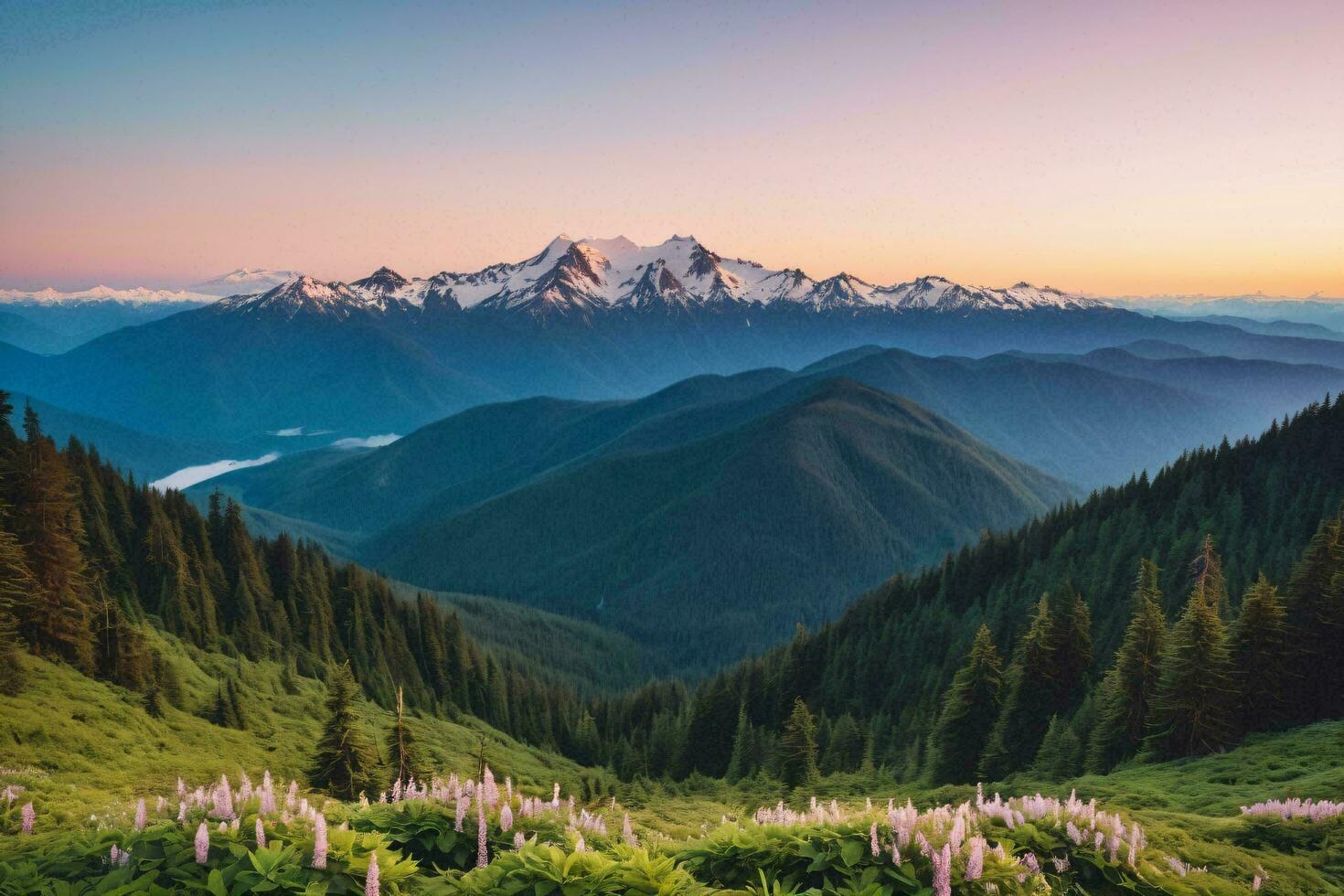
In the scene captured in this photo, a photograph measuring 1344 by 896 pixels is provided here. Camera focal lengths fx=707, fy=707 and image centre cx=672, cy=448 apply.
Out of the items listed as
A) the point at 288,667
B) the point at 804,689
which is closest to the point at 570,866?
the point at 288,667

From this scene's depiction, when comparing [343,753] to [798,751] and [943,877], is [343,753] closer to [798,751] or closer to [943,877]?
[943,877]

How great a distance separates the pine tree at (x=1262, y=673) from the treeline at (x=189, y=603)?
82148 millimetres

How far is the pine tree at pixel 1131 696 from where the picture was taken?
56.2 m

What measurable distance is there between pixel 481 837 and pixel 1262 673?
60943 mm

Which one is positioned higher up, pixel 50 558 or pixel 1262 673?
pixel 50 558

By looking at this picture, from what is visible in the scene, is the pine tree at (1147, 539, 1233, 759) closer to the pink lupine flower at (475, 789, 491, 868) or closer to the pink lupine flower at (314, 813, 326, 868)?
the pink lupine flower at (475, 789, 491, 868)

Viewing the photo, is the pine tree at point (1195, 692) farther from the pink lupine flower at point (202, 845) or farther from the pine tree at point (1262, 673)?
the pink lupine flower at point (202, 845)

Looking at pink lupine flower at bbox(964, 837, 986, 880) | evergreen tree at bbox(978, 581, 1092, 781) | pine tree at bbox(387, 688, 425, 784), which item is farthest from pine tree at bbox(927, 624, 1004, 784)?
pink lupine flower at bbox(964, 837, 986, 880)

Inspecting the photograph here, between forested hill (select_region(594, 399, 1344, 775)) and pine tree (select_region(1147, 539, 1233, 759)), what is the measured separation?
31818mm

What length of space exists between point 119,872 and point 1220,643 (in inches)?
2500

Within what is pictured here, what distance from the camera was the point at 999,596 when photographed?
12438 cm

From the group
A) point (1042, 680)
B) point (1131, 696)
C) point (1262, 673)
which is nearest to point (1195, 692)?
point (1262, 673)

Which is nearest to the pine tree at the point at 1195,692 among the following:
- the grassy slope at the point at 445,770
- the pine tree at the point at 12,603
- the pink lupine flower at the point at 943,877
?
the grassy slope at the point at 445,770

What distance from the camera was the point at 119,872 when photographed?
11891 millimetres
